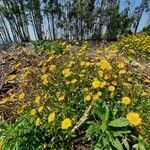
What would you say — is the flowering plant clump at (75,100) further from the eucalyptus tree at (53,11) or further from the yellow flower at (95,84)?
the eucalyptus tree at (53,11)

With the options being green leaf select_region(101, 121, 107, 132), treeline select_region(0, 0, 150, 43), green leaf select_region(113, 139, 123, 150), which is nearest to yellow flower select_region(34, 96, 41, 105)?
green leaf select_region(101, 121, 107, 132)

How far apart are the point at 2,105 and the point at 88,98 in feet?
5.00

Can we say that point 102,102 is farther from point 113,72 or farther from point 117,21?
point 117,21

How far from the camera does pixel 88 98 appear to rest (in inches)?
174

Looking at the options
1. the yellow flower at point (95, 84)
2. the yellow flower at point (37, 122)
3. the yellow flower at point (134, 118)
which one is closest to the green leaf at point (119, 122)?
the yellow flower at point (134, 118)

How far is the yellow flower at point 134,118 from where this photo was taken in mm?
3812

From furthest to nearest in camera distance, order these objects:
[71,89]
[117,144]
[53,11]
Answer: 1. [53,11]
2. [71,89]
3. [117,144]

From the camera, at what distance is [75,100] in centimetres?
470

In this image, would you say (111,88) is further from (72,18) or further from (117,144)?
(72,18)

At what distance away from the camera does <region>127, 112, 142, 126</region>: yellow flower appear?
381 centimetres

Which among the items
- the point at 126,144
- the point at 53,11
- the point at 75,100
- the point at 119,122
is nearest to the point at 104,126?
the point at 119,122

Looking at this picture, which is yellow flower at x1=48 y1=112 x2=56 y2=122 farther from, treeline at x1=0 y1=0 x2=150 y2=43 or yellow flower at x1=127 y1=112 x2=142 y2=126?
treeline at x1=0 y1=0 x2=150 y2=43

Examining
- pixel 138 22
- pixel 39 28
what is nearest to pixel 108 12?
pixel 138 22

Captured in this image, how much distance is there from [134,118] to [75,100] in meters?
1.01
